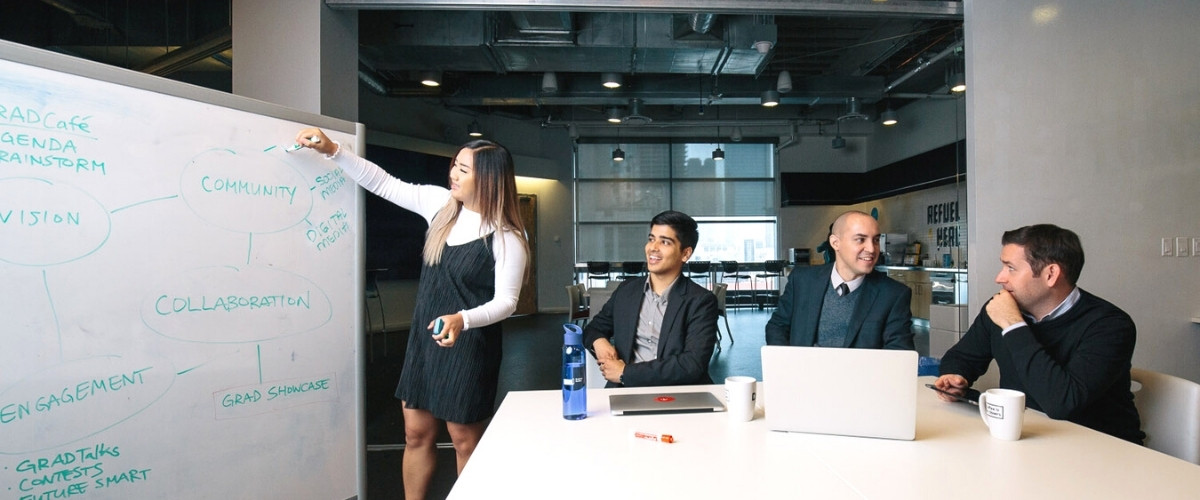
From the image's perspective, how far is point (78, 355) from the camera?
1414 millimetres

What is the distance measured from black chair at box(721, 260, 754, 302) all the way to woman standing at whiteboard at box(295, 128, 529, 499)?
8.98 metres

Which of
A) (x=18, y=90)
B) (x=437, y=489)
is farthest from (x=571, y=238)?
(x=18, y=90)

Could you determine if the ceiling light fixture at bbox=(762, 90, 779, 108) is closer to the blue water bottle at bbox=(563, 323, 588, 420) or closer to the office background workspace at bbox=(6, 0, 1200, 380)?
the office background workspace at bbox=(6, 0, 1200, 380)

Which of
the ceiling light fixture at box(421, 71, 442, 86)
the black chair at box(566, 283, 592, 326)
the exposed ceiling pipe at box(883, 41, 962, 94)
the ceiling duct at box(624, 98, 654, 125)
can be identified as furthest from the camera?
the ceiling duct at box(624, 98, 654, 125)

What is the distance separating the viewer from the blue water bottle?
A: 1.43 meters

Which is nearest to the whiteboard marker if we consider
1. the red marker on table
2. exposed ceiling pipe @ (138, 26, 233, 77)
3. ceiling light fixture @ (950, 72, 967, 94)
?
the red marker on table

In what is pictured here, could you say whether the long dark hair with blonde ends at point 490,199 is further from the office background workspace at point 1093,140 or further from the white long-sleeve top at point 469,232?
the office background workspace at point 1093,140

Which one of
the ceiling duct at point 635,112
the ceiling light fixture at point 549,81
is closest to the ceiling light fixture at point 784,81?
the ceiling duct at point 635,112

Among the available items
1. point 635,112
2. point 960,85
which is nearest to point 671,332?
point 960,85

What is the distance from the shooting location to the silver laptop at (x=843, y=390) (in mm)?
1229

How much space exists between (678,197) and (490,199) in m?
9.79

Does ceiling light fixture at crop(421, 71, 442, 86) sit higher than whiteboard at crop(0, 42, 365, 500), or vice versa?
ceiling light fixture at crop(421, 71, 442, 86)

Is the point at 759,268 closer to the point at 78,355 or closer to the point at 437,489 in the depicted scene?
the point at 437,489

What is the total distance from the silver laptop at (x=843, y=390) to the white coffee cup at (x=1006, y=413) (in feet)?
0.57
